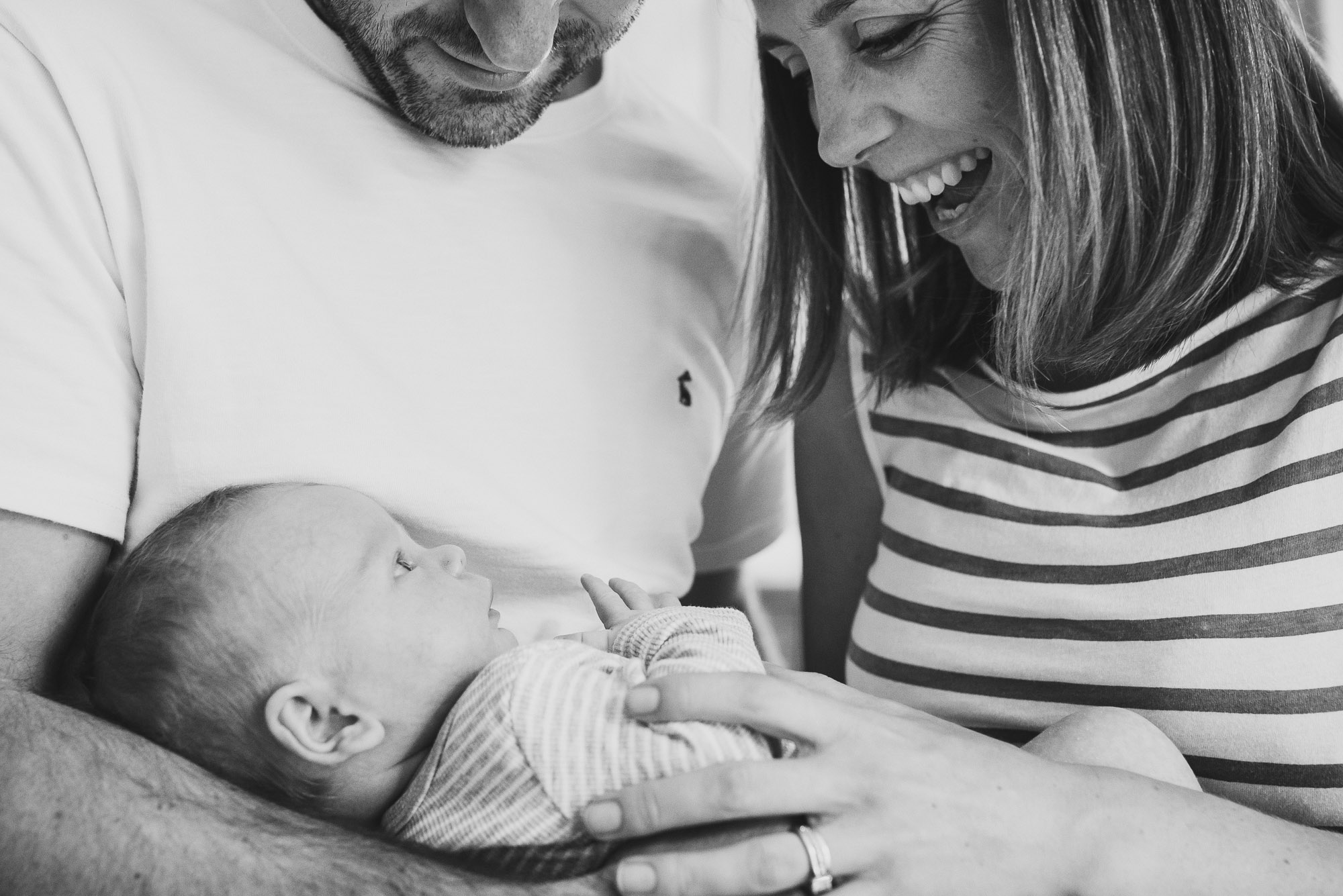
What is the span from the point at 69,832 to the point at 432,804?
1.06 ft

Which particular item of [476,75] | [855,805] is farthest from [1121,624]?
[476,75]

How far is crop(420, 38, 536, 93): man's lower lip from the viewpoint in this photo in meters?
1.45

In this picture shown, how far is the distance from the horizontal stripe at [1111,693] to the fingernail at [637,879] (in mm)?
651

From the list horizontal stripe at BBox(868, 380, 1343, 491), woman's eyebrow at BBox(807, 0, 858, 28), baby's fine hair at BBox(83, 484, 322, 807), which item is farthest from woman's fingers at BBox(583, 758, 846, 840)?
woman's eyebrow at BBox(807, 0, 858, 28)

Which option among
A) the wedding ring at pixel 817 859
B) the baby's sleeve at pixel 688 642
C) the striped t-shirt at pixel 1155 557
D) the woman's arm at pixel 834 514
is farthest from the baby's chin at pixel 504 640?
the woman's arm at pixel 834 514

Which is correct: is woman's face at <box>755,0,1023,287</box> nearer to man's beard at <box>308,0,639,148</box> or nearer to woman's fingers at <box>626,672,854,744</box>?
man's beard at <box>308,0,639,148</box>

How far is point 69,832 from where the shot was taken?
1003mm

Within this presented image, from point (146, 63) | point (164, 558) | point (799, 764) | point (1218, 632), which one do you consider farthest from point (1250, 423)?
point (146, 63)

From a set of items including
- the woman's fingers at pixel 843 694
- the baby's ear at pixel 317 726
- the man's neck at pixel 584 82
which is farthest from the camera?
the man's neck at pixel 584 82

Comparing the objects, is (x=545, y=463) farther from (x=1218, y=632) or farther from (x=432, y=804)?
(x=1218, y=632)

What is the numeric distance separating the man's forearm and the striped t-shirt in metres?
0.69

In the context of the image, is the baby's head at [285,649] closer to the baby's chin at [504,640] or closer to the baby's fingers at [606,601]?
the baby's chin at [504,640]

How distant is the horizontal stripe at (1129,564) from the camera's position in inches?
49.2

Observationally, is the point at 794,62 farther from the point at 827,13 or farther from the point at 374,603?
the point at 374,603
